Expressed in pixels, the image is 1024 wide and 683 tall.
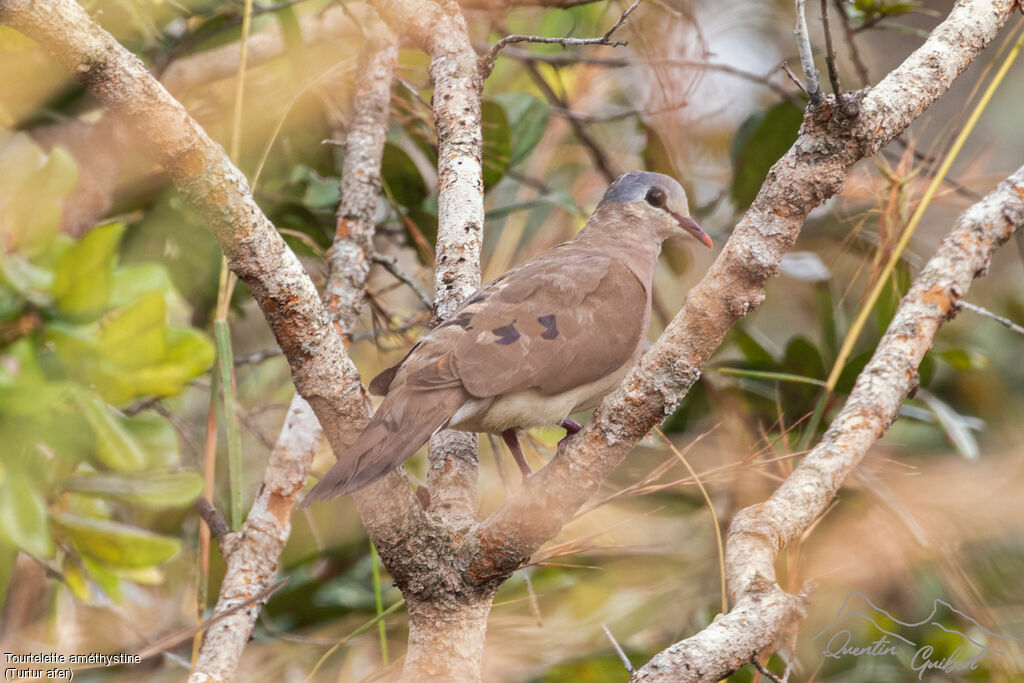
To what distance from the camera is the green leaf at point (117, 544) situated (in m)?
1.90

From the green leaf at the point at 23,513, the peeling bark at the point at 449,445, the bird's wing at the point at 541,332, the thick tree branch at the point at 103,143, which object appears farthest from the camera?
the thick tree branch at the point at 103,143

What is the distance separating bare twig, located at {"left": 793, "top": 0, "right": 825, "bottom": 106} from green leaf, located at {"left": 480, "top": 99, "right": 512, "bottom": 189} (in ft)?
5.45

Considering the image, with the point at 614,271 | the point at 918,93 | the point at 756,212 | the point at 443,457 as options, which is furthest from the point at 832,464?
the point at 614,271

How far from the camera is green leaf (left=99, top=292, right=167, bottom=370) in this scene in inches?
68.8

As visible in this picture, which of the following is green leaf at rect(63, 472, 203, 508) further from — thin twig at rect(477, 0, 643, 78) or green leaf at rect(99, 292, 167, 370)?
thin twig at rect(477, 0, 643, 78)

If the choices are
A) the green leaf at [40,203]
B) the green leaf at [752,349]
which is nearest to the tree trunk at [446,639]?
the green leaf at [40,203]

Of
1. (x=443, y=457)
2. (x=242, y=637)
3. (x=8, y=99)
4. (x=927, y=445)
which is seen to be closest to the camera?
(x=242, y=637)

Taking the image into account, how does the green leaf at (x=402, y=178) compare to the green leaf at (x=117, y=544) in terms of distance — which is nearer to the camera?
the green leaf at (x=117, y=544)

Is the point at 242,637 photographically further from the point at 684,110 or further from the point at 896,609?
the point at 684,110

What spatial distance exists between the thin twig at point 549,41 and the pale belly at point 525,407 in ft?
2.64

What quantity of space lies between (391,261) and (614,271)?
666 millimetres

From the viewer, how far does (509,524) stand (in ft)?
5.40

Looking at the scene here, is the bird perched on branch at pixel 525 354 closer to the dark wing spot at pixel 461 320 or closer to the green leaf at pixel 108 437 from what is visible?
the dark wing spot at pixel 461 320

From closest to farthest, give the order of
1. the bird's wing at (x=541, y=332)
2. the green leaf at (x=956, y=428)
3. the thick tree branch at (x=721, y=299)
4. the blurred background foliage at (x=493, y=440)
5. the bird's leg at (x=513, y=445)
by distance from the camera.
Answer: the thick tree branch at (x=721, y=299) → the blurred background foliage at (x=493, y=440) → the bird's wing at (x=541, y=332) → the bird's leg at (x=513, y=445) → the green leaf at (x=956, y=428)
